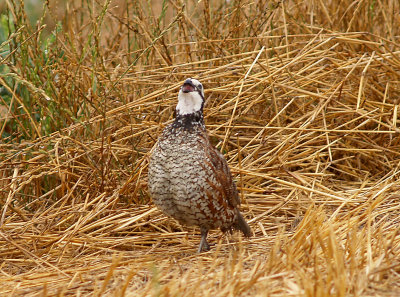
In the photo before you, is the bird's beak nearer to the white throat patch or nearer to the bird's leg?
the white throat patch

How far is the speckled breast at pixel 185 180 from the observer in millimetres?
3943

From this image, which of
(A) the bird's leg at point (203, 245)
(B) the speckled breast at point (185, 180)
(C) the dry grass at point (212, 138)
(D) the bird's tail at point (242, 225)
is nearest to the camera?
(B) the speckled breast at point (185, 180)

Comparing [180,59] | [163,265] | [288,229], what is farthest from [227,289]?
[180,59]

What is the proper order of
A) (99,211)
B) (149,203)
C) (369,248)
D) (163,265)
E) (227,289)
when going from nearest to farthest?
(227,289) < (369,248) < (163,265) < (99,211) < (149,203)

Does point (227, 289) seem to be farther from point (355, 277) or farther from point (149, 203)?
point (149, 203)

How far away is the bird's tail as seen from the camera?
4.34 meters

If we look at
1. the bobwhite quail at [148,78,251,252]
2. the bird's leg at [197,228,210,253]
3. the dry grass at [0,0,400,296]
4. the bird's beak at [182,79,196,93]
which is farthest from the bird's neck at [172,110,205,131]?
the bird's leg at [197,228,210,253]

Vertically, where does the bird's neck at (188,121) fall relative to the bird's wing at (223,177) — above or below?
above

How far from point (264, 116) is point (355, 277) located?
8.88 ft

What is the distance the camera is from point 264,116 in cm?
546

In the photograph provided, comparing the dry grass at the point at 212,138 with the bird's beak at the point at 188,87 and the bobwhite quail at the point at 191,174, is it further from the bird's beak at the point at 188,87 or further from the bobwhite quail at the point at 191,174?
the bird's beak at the point at 188,87

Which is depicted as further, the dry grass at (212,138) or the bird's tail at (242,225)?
the bird's tail at (242,225)

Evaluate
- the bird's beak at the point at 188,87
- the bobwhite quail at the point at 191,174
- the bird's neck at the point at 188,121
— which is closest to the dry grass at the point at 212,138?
the bobwhite quail at the point at 191,174

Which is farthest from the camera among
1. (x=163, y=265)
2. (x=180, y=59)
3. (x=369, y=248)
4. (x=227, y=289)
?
(x=180, y=59)
